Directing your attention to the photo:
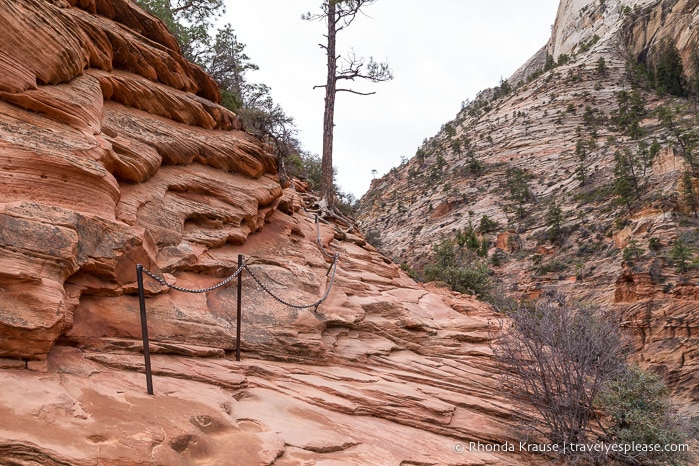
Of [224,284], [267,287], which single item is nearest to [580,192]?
[267,287]

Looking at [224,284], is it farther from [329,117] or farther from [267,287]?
[329,117]

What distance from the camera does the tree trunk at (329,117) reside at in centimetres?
1497

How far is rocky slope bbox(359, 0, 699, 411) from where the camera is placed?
66.6 feet

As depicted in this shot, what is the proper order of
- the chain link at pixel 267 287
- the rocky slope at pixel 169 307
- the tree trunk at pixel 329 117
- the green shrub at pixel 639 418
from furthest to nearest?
the tree trunk at pixel 329 117, the green shrub at pixel 639 418, the chain link at pixel 267 287, the rocky slope at pixel 169 307

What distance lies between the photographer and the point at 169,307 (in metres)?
5.97

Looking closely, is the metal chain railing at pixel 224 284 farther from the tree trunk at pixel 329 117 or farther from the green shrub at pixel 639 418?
the green shrub at pixel 639 418

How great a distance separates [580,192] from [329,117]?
877 inches

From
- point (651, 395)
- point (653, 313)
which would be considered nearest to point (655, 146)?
point (653, 313)

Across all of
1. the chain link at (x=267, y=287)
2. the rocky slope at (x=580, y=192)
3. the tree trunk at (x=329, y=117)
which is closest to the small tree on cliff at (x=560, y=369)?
the chain link at (x=267, y=287)

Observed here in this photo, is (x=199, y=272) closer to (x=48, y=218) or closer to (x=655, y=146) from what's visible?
(x=48, y=218)

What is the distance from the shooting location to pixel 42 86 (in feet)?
19.8

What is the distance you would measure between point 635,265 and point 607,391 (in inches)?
665

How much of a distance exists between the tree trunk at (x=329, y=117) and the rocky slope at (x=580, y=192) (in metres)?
12.2

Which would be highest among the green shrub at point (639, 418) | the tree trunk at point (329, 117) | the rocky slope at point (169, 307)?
the tree trunk at point (329, 117)
